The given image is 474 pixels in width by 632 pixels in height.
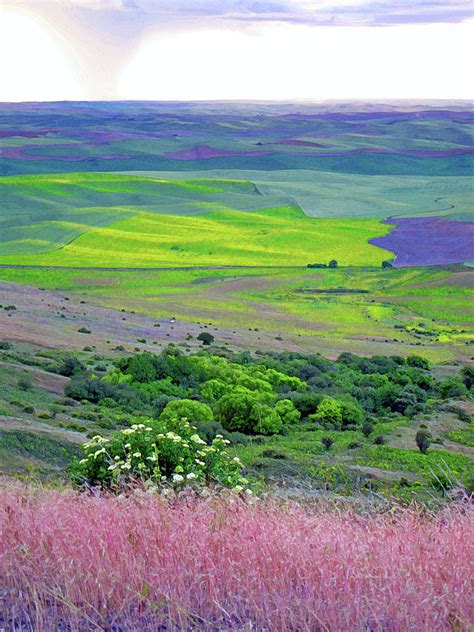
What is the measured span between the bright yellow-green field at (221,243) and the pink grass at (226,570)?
74016mm

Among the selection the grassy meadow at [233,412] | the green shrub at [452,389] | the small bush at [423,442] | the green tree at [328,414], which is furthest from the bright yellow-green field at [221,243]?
the small bush at [423,442]

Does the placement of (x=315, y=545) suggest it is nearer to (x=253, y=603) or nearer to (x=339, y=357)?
(x=253, y=603)

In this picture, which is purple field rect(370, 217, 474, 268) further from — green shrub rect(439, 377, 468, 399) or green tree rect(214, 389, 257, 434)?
green tree rect(214, 389, 257, 434)

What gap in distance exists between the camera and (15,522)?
5.06 metres

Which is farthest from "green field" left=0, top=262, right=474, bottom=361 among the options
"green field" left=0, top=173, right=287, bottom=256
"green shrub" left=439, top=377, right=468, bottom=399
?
"green field" left=0, top=173, right=287, bottom=256

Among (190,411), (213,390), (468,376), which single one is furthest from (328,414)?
(468,376)

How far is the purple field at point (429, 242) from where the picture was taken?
268 feet

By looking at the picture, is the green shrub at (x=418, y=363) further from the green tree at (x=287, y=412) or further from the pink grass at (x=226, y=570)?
the pink grass at (x=226, y=570)

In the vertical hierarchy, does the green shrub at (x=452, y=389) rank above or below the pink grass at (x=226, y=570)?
below

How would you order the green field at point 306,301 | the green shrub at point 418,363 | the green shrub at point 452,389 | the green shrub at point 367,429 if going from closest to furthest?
the green shrub at point 367,429 < the green shrub at point 452,389 < the green shrub at point 418,363 < the green field at point 306,301

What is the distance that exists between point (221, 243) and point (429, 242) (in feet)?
65.3

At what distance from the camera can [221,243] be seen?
90812 mm

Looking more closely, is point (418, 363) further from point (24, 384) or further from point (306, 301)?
point (306, 301)

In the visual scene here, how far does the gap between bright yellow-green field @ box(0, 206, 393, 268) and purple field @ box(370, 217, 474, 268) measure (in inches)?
70.3
